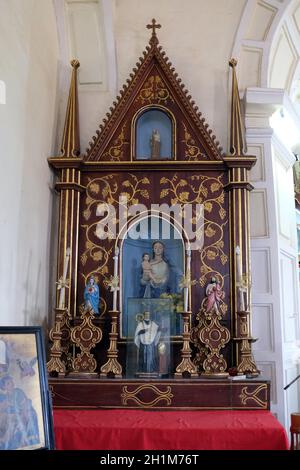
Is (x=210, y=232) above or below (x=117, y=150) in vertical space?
below

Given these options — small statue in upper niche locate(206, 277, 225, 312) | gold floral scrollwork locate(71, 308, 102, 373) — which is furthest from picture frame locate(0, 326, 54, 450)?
small statue in upper niche locate(206, 277, 225, 312)

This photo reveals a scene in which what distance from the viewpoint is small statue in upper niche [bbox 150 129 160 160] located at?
247 inches

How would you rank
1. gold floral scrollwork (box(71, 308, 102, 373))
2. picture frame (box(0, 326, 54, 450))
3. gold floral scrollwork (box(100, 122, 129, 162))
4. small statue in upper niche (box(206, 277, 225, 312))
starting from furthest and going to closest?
gold floral scrollwork (box(100, 122, 129, 162)) < small statue in upper niche (box(206, 277, 225, 312)) < gold floral scrollwork (box(71, 308, 102, 373)) < picture frame (box(0, 326, 54, 450))

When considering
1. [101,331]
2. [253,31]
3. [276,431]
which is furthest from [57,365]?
[253,31]

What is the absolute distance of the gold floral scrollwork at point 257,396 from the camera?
4.70m

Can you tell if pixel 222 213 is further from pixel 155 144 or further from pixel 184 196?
pixel 155 144

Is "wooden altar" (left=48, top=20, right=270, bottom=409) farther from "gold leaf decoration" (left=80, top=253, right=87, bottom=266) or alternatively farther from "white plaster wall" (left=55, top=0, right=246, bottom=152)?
"white plaster wall" (left=55, top=0, right=246, bottom=152)

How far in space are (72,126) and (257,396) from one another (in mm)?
3862

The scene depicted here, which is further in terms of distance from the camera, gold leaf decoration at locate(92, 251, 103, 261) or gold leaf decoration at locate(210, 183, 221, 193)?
gold leaf decoration at locate(210, 183, 221, 193)

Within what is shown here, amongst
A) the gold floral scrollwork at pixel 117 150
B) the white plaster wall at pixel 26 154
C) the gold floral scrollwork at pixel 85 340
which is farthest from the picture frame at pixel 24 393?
the gold floral scrollwork at pixel 117 150

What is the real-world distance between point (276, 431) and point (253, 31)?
5.18m

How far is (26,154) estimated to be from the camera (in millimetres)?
5191

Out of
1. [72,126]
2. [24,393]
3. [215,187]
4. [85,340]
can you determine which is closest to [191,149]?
[215,187]

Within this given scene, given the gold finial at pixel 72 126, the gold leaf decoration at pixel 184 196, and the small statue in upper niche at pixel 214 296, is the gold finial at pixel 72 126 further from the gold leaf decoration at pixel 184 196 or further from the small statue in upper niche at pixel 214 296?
the small statue in upper niche at pixel 214 296
